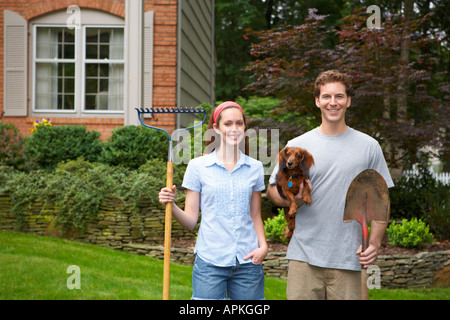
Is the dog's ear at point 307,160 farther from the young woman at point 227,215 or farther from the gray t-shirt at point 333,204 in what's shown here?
the young woman at point 227,215

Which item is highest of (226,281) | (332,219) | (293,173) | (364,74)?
(364,74)

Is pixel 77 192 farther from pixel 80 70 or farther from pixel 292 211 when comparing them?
pixel 292 211

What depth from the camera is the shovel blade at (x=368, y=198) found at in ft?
7.24

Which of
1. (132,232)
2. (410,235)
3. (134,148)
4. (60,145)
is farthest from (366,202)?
(60,145)

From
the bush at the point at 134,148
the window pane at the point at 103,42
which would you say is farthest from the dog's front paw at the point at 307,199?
the window pane at the point at 103,42

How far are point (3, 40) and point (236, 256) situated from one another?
28.6 feet

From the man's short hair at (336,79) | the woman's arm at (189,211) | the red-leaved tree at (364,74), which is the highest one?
the red-leaved tree at (364,74)

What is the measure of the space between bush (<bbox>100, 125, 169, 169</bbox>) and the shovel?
600 centimetres

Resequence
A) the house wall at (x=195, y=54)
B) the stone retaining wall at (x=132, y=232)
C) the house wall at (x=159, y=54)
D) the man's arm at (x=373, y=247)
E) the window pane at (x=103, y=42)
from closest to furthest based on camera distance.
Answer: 1. the man's arm at (x=373, y=247)
2. the stone retaining wall at (x=132, y=232)
3. the house wall at (x=159, y=54)
4. the window pane at (x=103, y=42)
5. the house wall at (x=195, y=54)

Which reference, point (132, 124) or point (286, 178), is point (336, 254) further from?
point (132, 124)

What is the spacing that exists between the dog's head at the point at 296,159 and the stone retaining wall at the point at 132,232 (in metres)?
4.06

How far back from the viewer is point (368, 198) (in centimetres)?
223

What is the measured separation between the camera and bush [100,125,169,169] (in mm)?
7965

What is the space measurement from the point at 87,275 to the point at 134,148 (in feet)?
10.9
